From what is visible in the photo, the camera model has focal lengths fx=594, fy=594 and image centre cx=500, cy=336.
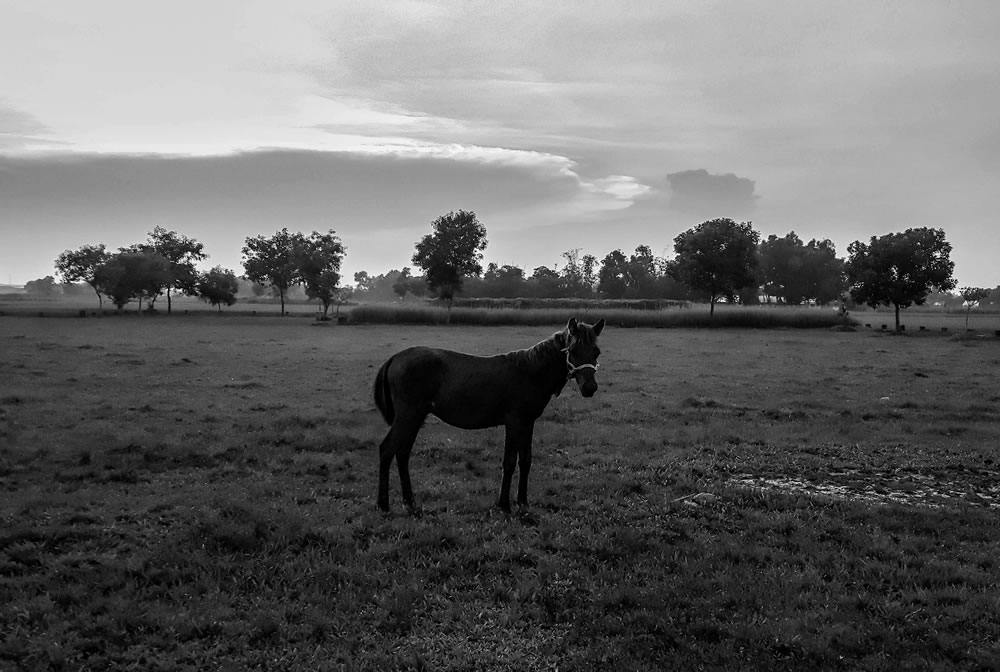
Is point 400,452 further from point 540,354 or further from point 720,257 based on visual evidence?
point 720,257

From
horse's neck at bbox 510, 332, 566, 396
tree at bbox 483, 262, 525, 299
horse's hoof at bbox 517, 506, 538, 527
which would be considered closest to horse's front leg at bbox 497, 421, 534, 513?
horse's hoof at bbox 517, 506, 538, 527

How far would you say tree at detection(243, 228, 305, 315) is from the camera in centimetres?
8488

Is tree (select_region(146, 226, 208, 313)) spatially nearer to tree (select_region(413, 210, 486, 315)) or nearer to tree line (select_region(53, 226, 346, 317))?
tree line (select_region(53, 226, 346, 317))

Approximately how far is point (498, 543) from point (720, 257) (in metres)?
62.0

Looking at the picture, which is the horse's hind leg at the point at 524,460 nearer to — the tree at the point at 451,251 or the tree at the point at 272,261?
the tree at the point at 451,251

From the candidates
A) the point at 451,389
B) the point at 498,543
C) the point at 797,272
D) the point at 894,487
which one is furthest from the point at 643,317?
the point at 797,272

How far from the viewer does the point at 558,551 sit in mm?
7355

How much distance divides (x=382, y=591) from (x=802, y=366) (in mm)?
25880

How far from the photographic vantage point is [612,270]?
122938 mm

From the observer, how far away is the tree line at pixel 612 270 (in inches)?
2136

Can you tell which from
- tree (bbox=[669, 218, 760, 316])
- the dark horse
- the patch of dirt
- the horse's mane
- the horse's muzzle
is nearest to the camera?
the horse's muzzle

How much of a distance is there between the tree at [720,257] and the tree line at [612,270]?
0.36 feet

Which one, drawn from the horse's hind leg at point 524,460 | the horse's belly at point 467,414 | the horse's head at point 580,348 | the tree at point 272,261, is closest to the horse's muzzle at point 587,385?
the horse's head at point 580,348

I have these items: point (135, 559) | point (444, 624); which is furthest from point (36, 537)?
point (444, 624)
